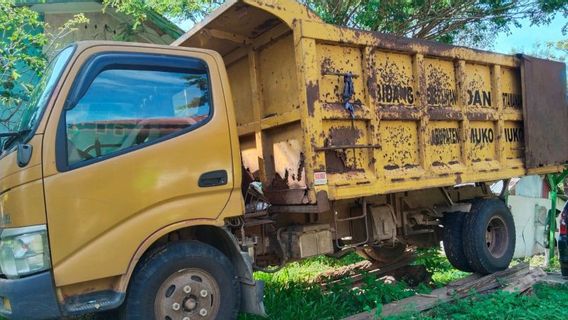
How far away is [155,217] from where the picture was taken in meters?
3.57

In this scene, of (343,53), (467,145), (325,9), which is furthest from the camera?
(325,9)

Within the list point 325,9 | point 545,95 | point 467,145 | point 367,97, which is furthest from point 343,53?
point 325,9

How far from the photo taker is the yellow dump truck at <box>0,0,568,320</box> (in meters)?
3.34

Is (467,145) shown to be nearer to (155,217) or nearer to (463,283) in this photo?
(463,283)

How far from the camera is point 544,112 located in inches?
247

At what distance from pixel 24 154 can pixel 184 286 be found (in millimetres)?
1369

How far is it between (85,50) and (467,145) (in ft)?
12.7

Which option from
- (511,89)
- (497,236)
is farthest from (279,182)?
(511,89)

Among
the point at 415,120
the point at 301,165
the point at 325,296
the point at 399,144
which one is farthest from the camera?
the point at 325,296

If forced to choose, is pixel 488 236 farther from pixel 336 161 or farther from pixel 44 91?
pixel 44 91

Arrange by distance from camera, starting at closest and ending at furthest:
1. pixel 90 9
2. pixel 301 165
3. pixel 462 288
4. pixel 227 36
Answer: pixel 301 165
pixel 227 36
pixel 462 288
pixel 90 9

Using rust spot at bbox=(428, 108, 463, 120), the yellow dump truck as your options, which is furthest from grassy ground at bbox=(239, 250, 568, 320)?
rust spot at bbox=(428, 108, 463, 120)

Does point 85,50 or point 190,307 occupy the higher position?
point 85,50

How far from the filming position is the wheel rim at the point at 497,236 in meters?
6.11
